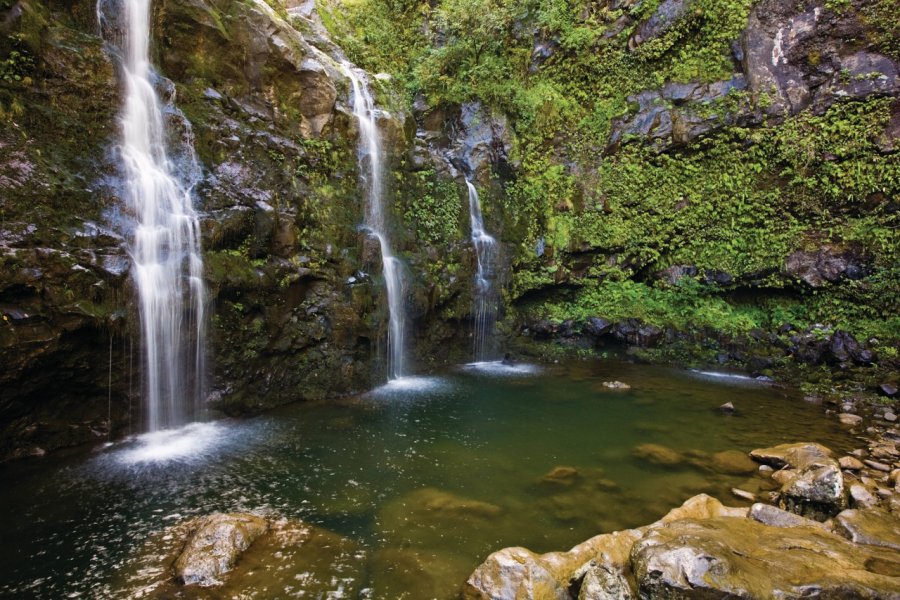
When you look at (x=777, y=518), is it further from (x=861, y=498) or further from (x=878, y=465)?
(x=878, y=465)

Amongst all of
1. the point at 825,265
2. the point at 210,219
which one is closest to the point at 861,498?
the point at 825,265

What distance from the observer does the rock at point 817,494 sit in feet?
17.0

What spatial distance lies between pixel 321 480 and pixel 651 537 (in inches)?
164

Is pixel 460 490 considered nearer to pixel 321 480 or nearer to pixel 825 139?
pixel 321 480

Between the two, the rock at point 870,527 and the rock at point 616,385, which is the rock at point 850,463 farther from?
the rock at point 616,385

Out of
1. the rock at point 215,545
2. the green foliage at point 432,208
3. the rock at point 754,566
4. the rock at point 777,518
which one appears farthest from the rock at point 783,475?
the green foliage at point 432,208

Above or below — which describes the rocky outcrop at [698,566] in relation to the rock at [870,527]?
above

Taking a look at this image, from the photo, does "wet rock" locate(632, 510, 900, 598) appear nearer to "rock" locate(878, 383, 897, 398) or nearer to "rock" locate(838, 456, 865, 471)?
"rock" locate(838, 456, 865, 471)

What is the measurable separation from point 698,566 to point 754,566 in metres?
0.58

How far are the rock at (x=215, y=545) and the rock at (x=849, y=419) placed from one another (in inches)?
413

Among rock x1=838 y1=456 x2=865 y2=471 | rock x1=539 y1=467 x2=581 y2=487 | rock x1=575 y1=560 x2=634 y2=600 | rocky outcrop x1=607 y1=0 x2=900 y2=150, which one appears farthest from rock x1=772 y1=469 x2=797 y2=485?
rocky outcrop x1=607 y1=0 x2=900 y2=150

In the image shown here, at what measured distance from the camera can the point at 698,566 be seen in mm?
3500

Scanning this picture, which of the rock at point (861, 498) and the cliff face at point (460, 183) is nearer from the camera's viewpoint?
the rock at point (861, 498)

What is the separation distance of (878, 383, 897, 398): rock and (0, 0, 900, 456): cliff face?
4.26 feet
